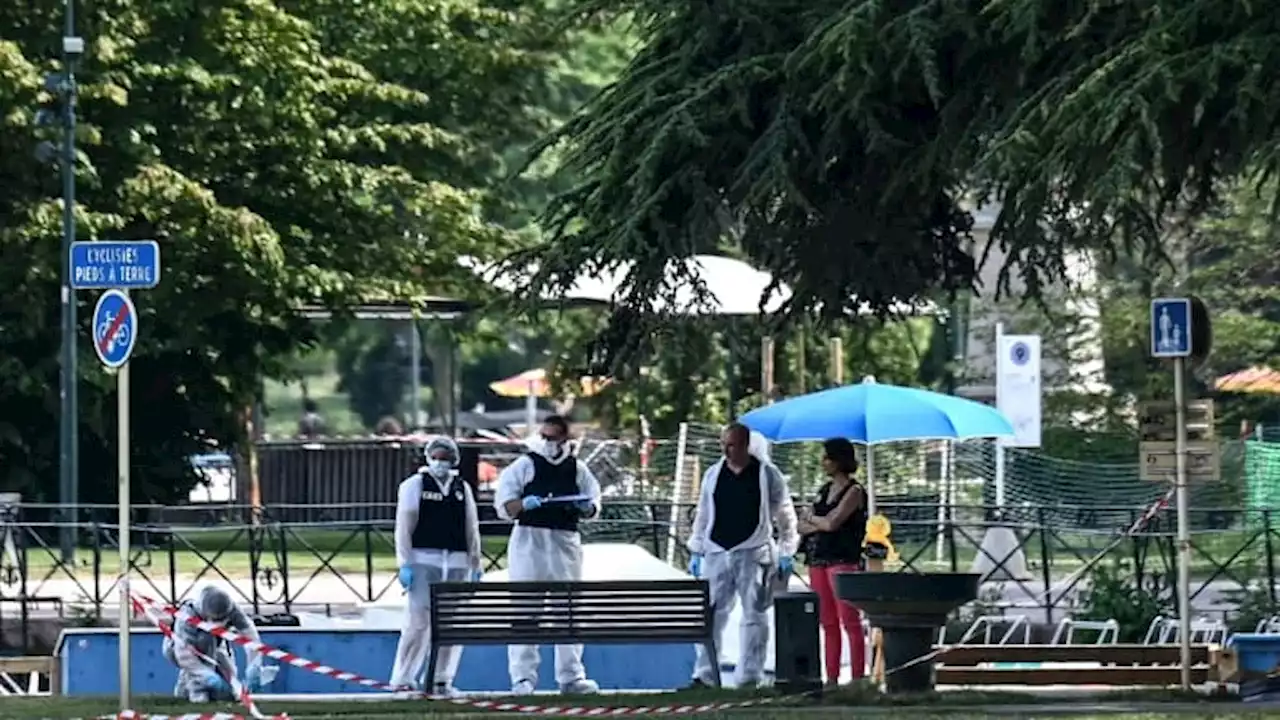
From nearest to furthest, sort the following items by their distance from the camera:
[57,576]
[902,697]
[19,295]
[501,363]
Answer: [902,697]
[57,576]
[19,295]
[501,363]

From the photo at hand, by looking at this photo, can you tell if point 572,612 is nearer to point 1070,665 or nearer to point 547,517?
point 547,517

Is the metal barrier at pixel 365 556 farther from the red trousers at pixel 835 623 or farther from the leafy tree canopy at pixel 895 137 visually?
the red trousers at pixel 835 623

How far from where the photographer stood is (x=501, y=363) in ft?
300

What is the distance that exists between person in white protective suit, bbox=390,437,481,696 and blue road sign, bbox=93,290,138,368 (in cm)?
243

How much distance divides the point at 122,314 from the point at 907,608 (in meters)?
5.11

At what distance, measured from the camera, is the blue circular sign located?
3034 cm

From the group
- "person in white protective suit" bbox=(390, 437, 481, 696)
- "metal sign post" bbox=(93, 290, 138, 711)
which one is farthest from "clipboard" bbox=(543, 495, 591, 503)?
"metal sign post" bbox=(93, 290, 138, 711)

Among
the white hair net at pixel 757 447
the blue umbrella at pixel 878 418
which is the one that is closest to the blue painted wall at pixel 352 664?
the white hair net at pixel 757 447

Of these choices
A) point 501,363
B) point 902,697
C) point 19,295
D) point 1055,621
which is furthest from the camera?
point 501,363

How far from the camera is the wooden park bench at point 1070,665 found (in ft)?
59.6

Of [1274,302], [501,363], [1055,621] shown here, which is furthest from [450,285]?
[501,363]

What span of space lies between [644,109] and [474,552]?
10.6 ft

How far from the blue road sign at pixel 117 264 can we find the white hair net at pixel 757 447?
14.0 feet

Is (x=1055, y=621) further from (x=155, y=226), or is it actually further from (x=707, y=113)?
(x=155, y=226)
